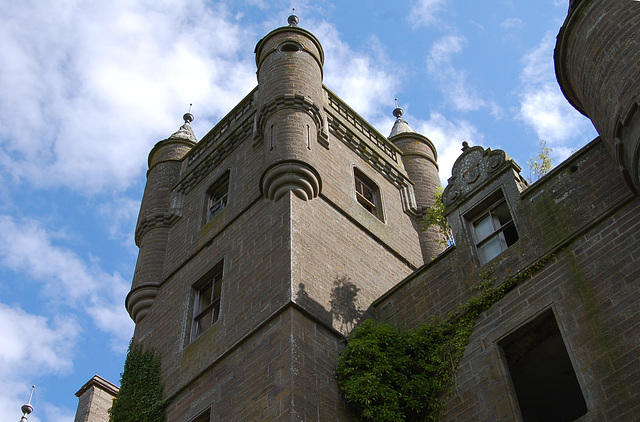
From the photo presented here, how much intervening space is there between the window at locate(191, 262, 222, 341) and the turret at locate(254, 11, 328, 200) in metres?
2.12

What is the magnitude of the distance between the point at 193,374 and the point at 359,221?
17.2 ft

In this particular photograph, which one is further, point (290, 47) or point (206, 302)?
point (290, 47)

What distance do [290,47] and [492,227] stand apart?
8.95m

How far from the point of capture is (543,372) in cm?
1207

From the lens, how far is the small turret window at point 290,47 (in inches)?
792

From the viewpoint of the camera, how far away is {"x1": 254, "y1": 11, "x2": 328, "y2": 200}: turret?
16.1 m

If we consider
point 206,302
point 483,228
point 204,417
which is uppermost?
point 206,302

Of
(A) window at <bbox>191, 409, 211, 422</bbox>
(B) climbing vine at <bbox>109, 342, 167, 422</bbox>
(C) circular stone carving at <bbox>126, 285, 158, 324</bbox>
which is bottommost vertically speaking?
(A) window at <bbox>191, 409, 211, 422</bbox>

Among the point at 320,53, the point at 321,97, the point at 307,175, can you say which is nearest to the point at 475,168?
the point at 307,175

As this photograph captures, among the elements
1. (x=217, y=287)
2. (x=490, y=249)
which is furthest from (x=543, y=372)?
(x=217, y=287)

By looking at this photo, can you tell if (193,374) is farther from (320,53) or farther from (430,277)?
(320,53)

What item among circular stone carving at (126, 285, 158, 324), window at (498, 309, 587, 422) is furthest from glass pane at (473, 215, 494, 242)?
circular stone carving at (126, 285, 158, 324)

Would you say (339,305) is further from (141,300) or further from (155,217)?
(155,217)

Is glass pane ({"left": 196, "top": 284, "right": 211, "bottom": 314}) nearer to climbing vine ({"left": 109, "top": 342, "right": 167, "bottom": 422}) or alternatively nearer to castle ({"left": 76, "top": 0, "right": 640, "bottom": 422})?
castle ({"left": 76, "top": 0, "right": 640, "bottom": 422})
